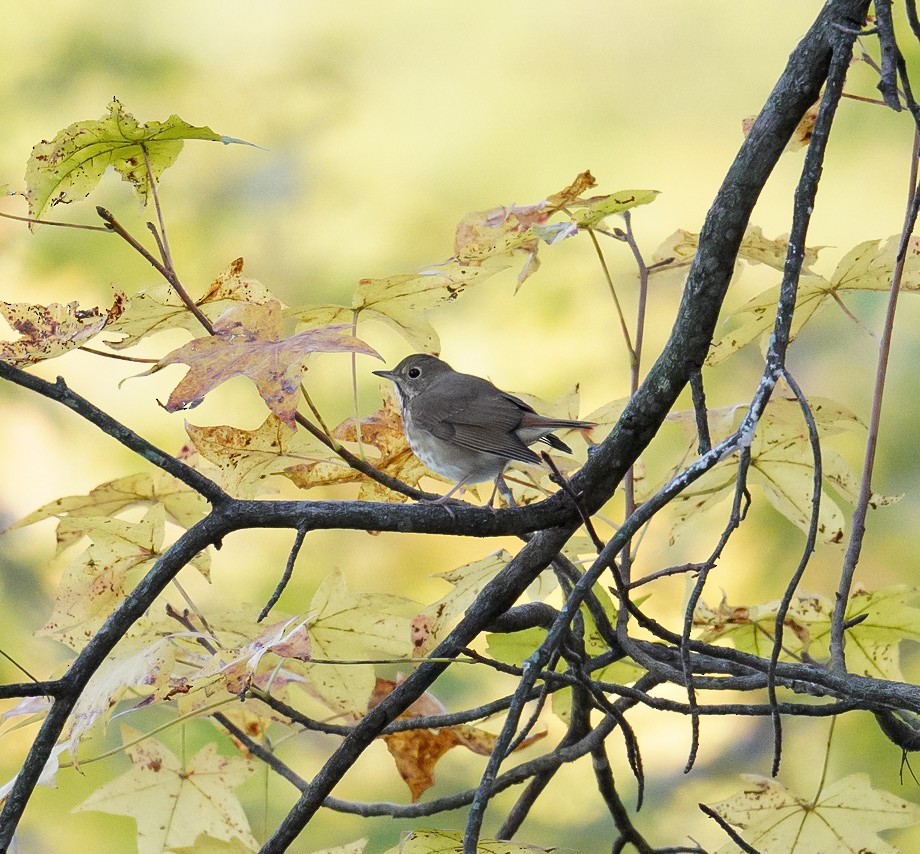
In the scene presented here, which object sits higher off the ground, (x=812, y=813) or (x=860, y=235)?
(x=860, y=235)

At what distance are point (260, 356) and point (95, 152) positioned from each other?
0.18 meters

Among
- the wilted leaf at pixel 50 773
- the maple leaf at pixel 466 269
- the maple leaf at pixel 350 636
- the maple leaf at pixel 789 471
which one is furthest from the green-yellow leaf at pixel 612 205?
the wilted leaf at pixel 50 773

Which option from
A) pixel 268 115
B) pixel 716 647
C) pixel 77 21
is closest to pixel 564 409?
pixel 716 647

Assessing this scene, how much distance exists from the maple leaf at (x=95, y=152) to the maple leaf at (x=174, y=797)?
0.35 meters

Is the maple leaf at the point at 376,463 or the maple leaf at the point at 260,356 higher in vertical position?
the maple leaf at the point at 376,463

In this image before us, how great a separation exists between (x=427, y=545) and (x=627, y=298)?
0.52 metres

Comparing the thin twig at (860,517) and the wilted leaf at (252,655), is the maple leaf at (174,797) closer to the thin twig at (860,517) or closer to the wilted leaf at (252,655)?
the wilted leaf at (252,655)

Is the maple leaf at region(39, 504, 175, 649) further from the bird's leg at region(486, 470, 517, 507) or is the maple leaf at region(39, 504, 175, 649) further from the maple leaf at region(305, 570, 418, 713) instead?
the bird's leg at region(486, 470, 517, 507)

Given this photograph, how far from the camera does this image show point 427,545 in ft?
4.86

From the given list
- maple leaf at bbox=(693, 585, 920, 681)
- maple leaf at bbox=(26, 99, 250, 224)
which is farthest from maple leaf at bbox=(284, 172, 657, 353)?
maple leaf at bbox=(693, 585, 920, 681)

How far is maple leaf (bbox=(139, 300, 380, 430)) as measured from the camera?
1.61 ft

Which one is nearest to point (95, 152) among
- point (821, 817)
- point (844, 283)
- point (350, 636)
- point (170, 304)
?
point (170, 304)

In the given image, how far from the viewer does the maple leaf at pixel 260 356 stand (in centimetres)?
49

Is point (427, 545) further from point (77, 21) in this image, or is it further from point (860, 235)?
point (77, 21)
